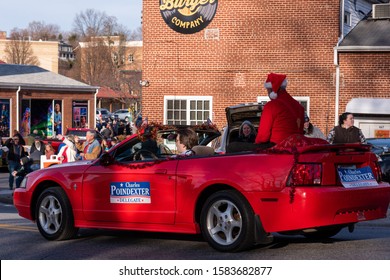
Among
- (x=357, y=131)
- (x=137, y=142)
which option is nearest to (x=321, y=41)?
(x=357, y=131)

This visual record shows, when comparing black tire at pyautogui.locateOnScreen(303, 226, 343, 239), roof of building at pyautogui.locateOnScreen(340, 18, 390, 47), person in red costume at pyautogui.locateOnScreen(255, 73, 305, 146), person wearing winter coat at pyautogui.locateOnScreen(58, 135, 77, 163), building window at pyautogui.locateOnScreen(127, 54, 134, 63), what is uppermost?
building window at pyautogui.locateOnScreen(127, 54, 134, 63)


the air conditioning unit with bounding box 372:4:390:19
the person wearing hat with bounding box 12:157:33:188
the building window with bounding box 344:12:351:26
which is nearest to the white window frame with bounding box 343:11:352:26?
the building window with bounding box 344:12:351:26

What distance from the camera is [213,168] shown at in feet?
31.8

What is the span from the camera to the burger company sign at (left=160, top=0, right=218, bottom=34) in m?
29.8

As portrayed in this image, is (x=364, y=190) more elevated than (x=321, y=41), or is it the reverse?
(x=321, y=41)

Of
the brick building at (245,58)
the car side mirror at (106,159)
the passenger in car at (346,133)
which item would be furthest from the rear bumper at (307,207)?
the brick building at (245,58)

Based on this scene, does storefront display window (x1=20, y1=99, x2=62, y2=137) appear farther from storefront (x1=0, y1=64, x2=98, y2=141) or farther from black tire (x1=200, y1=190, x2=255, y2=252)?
black tire (x1=200, y1=190, x2=255, y2=252)

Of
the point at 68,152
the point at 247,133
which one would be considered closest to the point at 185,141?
the point at 247,133

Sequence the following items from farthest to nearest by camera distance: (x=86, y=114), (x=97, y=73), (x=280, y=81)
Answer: (x=97, y=73), (x=86, y=114), (x=280, y=81)

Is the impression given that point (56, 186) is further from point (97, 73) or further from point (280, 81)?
point (97, 73)

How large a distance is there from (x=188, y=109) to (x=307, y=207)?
2139 cm

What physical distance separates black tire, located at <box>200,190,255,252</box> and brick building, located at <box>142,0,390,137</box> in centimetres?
1931

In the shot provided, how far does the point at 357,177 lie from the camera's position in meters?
9.64

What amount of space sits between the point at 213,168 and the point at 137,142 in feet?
5.76
